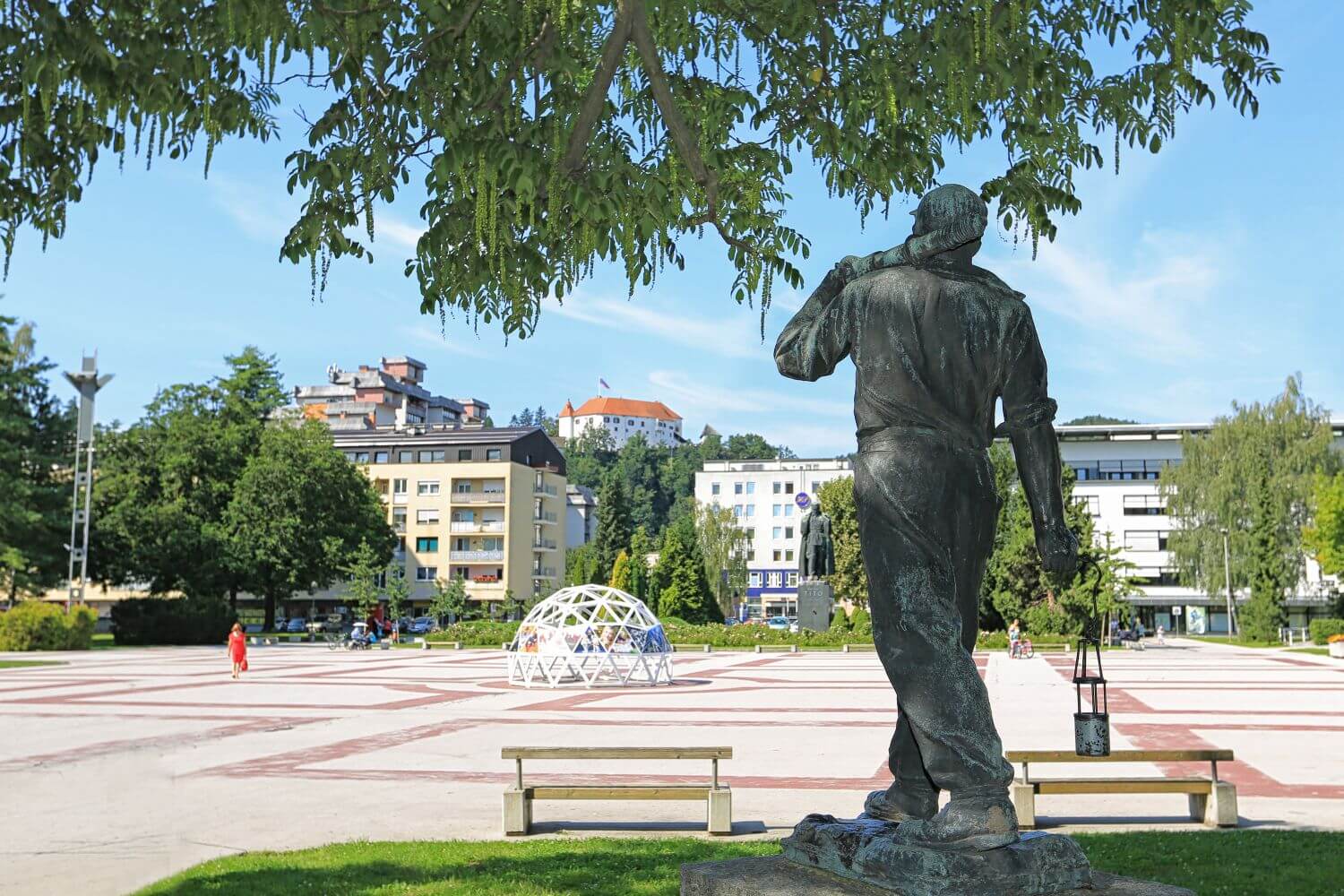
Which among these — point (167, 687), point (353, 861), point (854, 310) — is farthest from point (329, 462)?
point (854, 310)

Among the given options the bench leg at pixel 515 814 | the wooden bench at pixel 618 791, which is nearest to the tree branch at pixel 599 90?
the wooden bench at pixel 618 791

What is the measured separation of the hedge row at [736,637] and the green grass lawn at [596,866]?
38218 millimetres

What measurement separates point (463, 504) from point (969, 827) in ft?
290

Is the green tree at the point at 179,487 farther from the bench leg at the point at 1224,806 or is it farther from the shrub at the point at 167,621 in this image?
the bench leg at the point at 1224,806

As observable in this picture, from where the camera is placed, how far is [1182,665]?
114 ft

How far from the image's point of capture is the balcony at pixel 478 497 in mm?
89938

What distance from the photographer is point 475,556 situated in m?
89.9

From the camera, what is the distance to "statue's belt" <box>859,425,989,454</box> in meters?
4.14

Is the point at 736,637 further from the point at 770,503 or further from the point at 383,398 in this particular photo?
the point at 383,398

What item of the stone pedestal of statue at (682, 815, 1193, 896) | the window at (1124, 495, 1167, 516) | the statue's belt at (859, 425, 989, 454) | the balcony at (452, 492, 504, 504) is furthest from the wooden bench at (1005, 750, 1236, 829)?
the window at (1124, 495, 1167, 516)

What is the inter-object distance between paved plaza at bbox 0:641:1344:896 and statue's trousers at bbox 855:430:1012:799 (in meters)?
5.05

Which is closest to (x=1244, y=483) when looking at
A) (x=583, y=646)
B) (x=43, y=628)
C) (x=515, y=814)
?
(x=583, y=646)

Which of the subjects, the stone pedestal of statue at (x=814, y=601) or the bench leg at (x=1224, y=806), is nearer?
the bench leg at (x=1224, y=806)

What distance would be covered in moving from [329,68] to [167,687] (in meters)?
21.5
